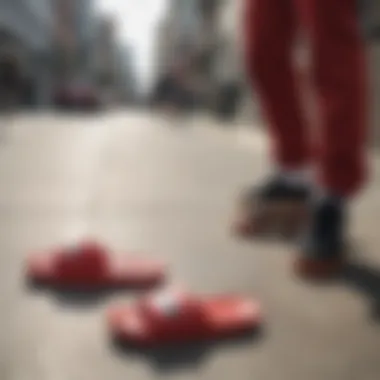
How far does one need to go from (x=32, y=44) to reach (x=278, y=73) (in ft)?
1.34

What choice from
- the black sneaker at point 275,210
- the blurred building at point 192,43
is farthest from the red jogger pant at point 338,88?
the blurred building at point 192,43

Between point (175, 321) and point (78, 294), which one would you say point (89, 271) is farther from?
point (175, 321)

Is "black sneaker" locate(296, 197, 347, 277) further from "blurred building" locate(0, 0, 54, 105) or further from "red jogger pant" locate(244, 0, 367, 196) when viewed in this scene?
"blurred building" locate(0, 0, 54, 105)

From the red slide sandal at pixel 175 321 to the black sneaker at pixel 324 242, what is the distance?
0.39 feet

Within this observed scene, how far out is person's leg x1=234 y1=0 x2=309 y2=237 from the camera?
0.97 metres

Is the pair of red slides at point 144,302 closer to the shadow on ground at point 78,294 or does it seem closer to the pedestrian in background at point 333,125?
the shadow on ground at point 78,294

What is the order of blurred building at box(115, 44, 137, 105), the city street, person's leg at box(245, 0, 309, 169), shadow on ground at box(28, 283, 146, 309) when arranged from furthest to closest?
blurred building at box(115, 44, 137, 105) → person's leg at box(245, 0, 309, 169) → shadow on ground at box(28, 283, 146, 309) → the city street

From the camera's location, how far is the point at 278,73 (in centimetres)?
99

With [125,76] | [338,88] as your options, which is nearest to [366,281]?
[338,88]

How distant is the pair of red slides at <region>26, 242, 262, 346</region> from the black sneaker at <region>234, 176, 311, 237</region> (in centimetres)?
16

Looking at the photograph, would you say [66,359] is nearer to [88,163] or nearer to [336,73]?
[336,73]

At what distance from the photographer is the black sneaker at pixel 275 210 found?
98 centimetres

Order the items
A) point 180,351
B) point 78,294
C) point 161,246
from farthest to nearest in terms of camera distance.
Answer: point 161,246, point 78,294, point 180,351

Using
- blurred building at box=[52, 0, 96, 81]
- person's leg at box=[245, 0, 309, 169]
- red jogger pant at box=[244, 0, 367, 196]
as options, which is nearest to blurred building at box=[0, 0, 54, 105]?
blurred building at box=[52, 0, 96, 81]
